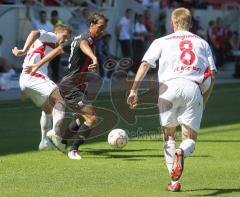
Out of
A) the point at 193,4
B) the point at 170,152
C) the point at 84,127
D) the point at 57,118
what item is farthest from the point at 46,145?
the point at 193,4

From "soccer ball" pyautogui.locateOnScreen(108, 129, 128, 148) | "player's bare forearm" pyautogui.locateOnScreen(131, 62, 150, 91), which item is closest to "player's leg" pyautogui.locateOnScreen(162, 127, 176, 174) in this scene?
"player's bare forearm" pyautogui.locateOnScreen(131, 62, 150, 91)

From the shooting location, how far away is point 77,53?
13.7 metres

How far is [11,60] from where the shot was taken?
28.6m

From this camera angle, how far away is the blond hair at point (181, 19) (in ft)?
34.8

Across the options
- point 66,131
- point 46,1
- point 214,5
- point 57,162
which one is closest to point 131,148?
point 66,131

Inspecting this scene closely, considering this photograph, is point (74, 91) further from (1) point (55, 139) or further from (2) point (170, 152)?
(2) point (170, 152)

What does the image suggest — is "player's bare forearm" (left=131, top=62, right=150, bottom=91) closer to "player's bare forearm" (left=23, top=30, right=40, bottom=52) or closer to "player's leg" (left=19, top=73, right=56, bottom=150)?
"player's bare forearm" (left=23, top=30, right=40, bottom=52)

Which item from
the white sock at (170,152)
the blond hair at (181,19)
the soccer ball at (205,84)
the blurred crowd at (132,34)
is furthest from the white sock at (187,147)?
the blurred crowd at (132,34)

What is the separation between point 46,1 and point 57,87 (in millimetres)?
17279

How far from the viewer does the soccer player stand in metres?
13.5

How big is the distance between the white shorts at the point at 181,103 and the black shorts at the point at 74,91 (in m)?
3.34

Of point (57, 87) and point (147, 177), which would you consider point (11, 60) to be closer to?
point (57, 87)

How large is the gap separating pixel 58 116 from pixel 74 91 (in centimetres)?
64

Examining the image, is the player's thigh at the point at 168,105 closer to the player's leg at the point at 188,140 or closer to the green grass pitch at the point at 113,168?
the player's leg at the point at 188,140
